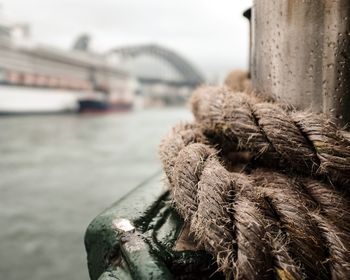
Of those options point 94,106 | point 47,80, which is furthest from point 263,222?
point 47,80

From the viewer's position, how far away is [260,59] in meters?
0.83

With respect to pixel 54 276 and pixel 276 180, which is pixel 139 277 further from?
pixel 54 276

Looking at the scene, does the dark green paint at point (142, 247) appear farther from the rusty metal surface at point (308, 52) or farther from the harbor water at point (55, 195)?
the rusty metal surface at point (308, 52)

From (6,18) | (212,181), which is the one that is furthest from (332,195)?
(6,18)

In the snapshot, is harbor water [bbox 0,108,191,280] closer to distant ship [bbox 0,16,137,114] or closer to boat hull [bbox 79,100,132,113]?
distant ship [bbox 0,16,137,114]

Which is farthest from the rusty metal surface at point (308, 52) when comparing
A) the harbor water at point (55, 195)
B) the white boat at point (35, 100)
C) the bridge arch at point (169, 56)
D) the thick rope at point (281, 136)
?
the bridge arch at point (169, 56)

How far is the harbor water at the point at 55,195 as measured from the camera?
299cm

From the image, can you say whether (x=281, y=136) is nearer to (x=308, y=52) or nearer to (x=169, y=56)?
(x=308, y=52)

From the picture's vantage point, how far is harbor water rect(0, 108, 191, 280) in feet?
9.80

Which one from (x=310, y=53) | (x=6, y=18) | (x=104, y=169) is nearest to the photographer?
(x=310, y=53)

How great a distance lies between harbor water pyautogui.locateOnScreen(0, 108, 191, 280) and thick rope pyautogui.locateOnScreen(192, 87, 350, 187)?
8.0 inches

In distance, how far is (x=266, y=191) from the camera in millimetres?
637

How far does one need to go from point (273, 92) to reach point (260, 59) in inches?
3.0

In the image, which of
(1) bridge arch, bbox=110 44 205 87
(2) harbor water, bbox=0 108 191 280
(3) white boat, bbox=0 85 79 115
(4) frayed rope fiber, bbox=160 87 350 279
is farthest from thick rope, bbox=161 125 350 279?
(1) bridge arch, bbox=110 44 205 87
